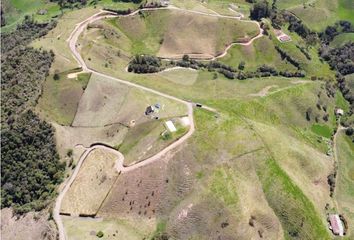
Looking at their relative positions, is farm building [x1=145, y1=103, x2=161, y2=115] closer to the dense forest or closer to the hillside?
the hillside

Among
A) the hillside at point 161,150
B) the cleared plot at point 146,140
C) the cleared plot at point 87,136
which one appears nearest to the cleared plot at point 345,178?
the hillside at point 161,150

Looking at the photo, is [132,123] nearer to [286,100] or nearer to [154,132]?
[154,132]

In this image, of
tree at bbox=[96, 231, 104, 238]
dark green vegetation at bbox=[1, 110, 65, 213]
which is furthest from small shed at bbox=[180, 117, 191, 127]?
tree at bbox=[96, 231, 104, 238]

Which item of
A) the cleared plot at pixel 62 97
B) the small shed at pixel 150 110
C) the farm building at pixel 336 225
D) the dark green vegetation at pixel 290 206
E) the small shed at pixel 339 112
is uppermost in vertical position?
the small shed at pixel 150 110

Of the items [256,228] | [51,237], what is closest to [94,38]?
[51,237]

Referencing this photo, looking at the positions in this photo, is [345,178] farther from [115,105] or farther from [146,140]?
[115,105]

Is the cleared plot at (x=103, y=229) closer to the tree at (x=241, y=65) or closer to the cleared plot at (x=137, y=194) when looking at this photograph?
the cleared plot at (x=137, y=194)
